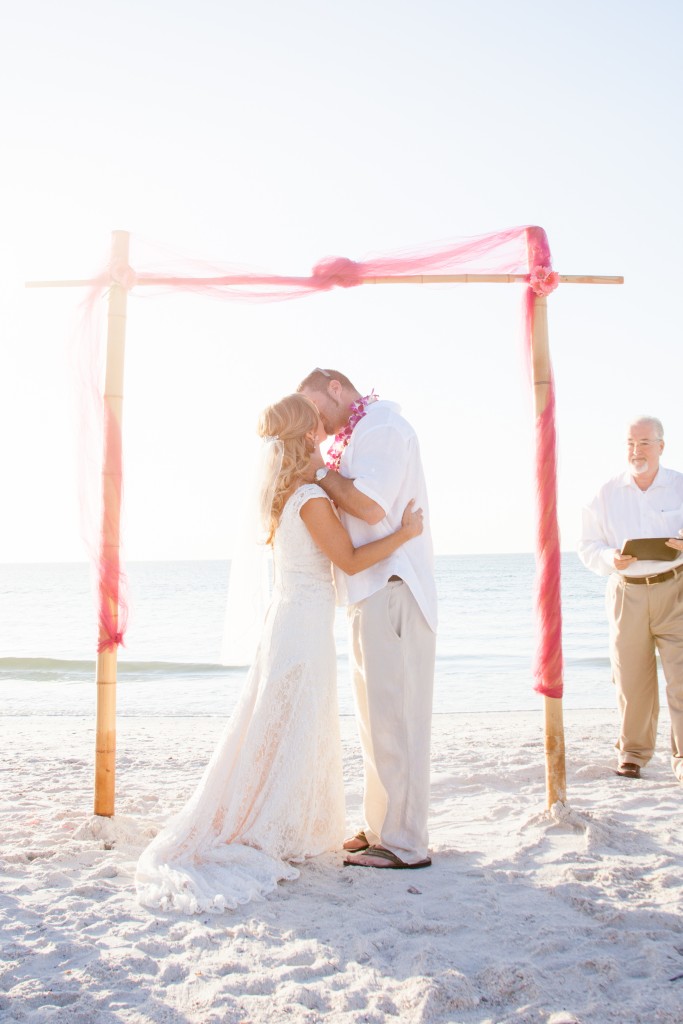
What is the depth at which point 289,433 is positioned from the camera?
3824 millimetres

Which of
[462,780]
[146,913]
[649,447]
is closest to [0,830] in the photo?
[146,913]

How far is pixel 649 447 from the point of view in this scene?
5301 millimetres

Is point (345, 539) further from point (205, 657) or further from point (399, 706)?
point (205, 657)

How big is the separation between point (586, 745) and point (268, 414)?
4145 mm

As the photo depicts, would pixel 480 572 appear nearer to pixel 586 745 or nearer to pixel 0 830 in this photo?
pixel 586 745

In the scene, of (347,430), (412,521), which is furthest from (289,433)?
(412,521)

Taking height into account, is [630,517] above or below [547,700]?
above

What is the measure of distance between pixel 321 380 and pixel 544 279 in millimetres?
1290

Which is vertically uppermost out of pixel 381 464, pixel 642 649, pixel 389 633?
pixel 381 464

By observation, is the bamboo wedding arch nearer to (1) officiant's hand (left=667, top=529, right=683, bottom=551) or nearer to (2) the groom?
(2) the groom

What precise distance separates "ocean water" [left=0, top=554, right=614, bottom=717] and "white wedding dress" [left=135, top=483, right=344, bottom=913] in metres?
0.96

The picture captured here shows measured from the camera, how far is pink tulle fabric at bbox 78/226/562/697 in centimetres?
430

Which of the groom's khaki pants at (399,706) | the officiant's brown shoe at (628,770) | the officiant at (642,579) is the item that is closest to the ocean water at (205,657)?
the groom's khaki pants at (399,706)

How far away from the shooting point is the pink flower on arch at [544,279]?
436 centimetres
